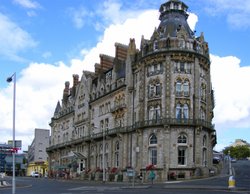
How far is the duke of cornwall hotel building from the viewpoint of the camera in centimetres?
6869

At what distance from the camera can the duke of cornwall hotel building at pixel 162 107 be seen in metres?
68.7

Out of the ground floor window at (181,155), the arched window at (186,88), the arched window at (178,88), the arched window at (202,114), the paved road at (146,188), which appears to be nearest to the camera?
the paved road at (146,188)

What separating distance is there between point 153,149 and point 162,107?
22.0 ft

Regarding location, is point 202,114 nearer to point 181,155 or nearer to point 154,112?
point 154,112

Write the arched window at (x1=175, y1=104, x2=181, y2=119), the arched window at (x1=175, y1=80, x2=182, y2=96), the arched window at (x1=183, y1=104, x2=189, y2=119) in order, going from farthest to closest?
the arched window at (x1=175, y1=80, x2=182, y2=96) → the arched window at (x1=183, y1=104, x2=189, y2=119) → the arched window at (x1=175, y1=104, x2=181, y2=119)

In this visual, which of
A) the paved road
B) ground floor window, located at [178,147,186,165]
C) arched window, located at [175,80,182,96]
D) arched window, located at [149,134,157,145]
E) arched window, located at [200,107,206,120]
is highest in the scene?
arched window, located at [175,80,182,96]

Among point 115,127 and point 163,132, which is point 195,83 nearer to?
point 163,132

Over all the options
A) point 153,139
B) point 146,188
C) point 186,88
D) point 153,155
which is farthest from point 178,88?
point 146,188

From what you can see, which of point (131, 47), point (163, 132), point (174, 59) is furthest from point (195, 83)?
point (131, 47)

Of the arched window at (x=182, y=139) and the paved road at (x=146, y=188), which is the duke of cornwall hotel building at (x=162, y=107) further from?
the paved road at (x=146, y=188)

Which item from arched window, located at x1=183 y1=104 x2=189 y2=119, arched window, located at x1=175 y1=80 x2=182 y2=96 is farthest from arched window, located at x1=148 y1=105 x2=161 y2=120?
arched window, located at x1=183 y1=104 x2=189 y2=119

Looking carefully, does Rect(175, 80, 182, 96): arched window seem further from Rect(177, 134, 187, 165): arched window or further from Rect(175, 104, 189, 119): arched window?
Rect(177, 134, 187, 165): arched window

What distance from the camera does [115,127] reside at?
3231 inches

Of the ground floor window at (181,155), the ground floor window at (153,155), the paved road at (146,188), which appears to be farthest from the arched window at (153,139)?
the paved road at (146,188)
